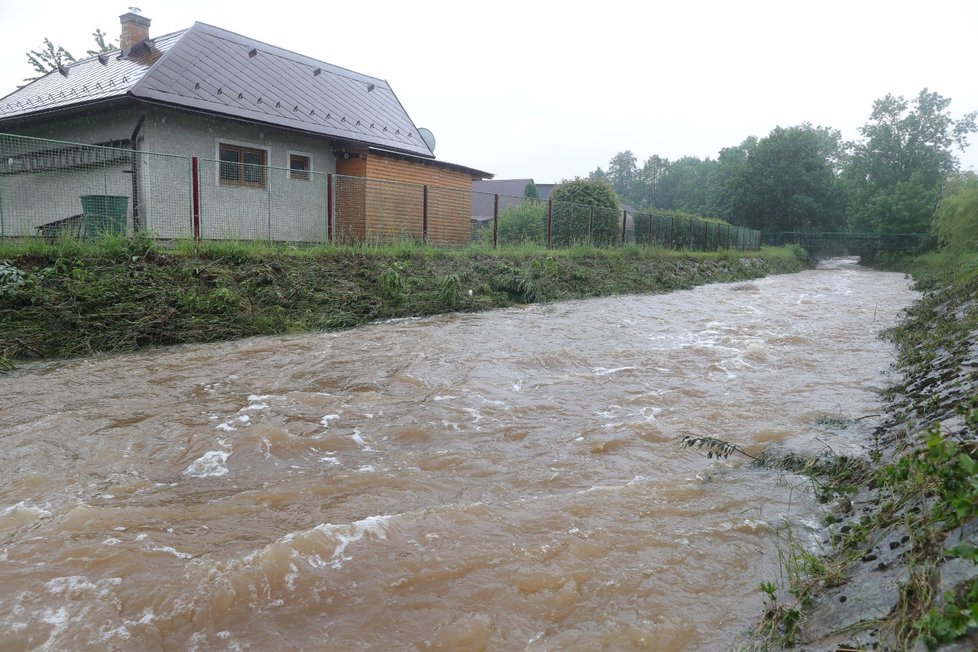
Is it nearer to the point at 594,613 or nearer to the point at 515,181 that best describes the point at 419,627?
the point at 594,613

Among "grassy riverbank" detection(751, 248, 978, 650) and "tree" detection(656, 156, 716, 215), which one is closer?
"grassy riverbank" detection(751, 248, 978, 650)

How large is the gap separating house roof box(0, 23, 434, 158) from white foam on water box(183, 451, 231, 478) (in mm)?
10654

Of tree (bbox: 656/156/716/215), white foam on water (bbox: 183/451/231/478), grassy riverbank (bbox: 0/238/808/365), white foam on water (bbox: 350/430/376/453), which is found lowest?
white foam on water (bbox: 183/451/231/478)

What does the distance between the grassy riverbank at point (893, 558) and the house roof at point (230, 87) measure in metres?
13.5

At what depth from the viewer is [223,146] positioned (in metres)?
14.7

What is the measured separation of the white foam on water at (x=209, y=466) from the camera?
4227 millimetres

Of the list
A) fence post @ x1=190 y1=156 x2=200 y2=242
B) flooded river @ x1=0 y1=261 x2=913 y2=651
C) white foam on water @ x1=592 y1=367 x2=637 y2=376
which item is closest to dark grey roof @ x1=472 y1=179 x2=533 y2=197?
fence post @ x1=190 y1=156 x2=200 y2=242

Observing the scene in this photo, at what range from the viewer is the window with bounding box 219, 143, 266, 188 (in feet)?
44.7

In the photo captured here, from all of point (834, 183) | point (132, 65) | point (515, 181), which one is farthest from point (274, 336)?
point (834, 183)

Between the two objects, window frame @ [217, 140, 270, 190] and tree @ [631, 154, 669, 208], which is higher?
tree @ [631, 154, 669, 208]

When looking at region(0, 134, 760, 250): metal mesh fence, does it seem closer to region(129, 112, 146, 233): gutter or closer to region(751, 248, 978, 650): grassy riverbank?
region(129, 112, 146, 233): gutter

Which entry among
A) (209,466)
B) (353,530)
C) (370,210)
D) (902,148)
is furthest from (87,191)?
(902,148)

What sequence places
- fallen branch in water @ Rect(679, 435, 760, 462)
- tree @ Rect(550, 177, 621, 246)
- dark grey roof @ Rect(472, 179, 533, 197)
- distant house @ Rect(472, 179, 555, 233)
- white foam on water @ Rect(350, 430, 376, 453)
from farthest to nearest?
dark grey roof @ Rect(472, 179, 533, 197)
tree @ Rect(550, 177, 621, 246)
distant house @ Rect(472, 179, 555, 233)
white foam on water @ Rect(350, 430, 376, 453)
fallen branch in water @ Rect(679, 435, 760, 462)

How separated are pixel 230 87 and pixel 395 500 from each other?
14349mm
